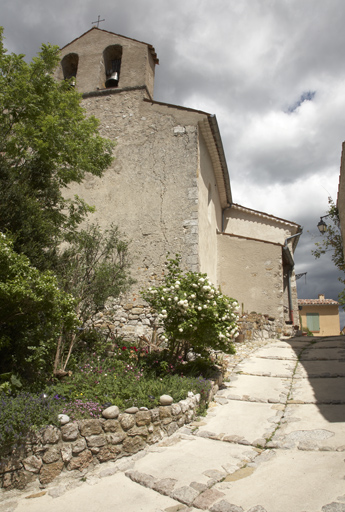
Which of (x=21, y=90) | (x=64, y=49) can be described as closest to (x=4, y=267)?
(x=21, y=90)

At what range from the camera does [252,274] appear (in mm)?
13703

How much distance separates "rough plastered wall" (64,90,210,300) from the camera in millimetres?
10078

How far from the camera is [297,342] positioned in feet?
39.8

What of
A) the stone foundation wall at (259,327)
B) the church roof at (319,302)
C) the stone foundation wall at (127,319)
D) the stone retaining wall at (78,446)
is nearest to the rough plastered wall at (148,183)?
the stone foundation wall at (127,319)

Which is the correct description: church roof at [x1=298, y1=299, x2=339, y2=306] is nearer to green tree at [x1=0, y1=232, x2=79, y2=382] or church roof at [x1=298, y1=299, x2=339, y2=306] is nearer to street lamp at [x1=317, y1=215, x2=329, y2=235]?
street lamp at [x1=317, y1=215, x2=329, y2=235]

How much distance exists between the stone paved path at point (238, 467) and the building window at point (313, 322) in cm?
2050

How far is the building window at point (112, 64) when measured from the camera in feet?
41.4

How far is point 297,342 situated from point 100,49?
13.0 meters

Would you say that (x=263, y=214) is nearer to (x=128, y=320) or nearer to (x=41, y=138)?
(x=128, y=320)

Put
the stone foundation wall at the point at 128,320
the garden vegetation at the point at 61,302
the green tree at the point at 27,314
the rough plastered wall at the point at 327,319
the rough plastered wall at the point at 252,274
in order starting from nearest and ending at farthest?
the green tree at the point at 27,314 < the garden vegetation at the point at 61,302 < the stone foundation wall at the point at 128,320 < the rough plastered wall at the point at 252,274 < the rough plastered wall at the point at 327,319

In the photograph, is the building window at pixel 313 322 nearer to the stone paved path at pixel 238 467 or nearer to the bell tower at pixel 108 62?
the stone paved path at pixel 238 467

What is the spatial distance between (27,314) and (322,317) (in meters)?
25.2

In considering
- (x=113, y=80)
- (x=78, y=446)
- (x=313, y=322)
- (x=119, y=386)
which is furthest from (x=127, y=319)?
(x=313, y=322)

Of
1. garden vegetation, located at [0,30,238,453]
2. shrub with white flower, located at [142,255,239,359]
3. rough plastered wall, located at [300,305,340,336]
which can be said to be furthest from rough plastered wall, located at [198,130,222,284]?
rough plastered wall, located at [300,305,340,336]
